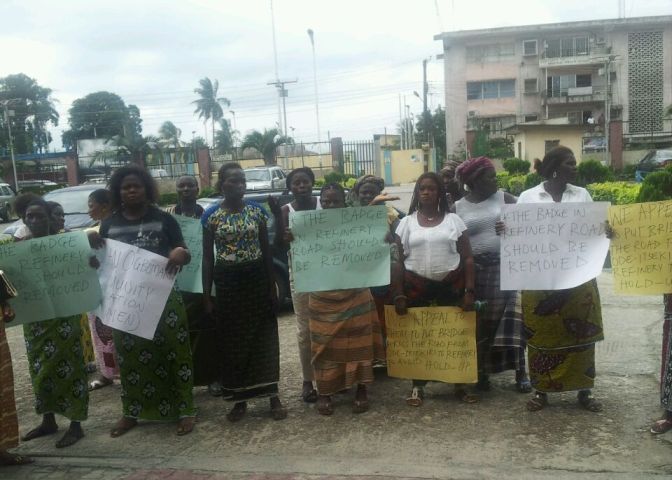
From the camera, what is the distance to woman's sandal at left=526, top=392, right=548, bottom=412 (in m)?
4.27

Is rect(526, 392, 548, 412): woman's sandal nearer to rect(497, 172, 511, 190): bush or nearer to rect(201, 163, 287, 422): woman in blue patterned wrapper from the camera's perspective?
rect(201, 163, 287, 422): woman in blue patterned wrapper

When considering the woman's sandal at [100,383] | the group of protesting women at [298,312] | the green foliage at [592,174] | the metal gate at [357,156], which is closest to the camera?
the group of protesting women at [298,312]

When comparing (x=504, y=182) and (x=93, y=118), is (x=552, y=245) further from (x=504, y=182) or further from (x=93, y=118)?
(x=93, y=118)

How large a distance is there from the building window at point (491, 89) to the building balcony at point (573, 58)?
7.68 feet

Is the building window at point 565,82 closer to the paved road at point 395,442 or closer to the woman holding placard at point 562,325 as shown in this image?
the paved road at point 395,442

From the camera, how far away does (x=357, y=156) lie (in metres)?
34.2

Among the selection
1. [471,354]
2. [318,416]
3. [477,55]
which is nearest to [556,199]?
[471,354]

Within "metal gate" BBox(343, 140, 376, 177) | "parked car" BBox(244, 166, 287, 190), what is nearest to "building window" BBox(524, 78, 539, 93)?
"metal gate" BBox(343, 140, 376, 177)

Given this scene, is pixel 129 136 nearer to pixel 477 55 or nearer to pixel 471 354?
pixel 477 55

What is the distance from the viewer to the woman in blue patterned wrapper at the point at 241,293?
4.25 meters

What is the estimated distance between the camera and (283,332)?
22.7ft

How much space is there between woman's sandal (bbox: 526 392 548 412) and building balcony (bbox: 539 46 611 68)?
136 ft

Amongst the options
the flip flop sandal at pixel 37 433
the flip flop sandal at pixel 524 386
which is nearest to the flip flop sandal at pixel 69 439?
the flip flop sandal at pixel 37 433

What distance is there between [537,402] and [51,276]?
129 inches
